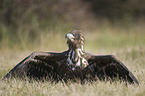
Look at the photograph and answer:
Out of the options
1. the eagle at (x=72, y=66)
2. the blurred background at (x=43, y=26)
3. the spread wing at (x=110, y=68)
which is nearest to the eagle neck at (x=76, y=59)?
the eagle at (x=72, y=66)

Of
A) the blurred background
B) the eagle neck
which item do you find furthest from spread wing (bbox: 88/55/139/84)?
the blurred background

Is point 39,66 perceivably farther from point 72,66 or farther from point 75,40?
point 75,40

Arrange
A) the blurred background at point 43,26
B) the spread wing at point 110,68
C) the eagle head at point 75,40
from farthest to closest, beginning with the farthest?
the blurred background at point 43,26, the eagle head at point 75,40, the spread wing at point 110,68

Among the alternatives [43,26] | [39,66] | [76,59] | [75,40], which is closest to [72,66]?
[76,59]

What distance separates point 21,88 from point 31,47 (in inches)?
150

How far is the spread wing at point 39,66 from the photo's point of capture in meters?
2.93

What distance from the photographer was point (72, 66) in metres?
2.96

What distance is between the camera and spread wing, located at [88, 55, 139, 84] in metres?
2.89

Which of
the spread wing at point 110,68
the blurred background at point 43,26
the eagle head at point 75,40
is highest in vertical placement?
the blurred background at point 43,26

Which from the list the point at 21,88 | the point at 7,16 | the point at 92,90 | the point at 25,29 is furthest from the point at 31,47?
the point at 92,90

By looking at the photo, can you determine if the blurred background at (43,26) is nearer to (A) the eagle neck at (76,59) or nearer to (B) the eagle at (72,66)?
(B) the eagle at (72,66)

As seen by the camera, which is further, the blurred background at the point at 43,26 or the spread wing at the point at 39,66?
the blurred background at the point at 43,26

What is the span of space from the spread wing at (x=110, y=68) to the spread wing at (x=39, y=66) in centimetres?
49

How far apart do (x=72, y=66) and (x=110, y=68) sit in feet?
1.85
